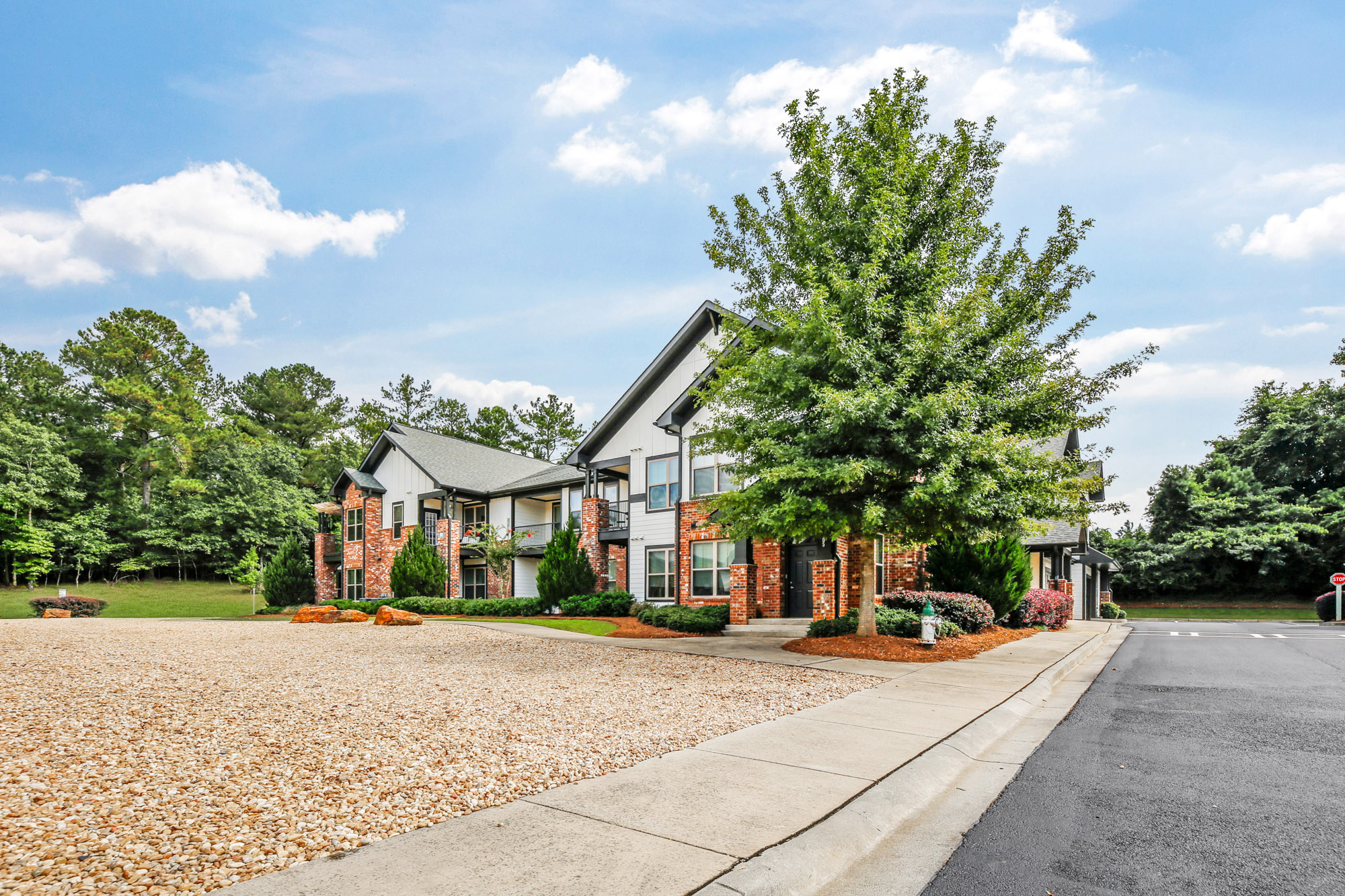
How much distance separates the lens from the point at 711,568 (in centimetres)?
2181

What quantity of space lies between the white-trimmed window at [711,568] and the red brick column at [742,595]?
6.07ft

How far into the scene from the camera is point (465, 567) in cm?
3231

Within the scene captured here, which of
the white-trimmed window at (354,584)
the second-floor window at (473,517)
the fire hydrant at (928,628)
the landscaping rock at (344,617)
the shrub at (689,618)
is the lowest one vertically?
the white-trimmed window at (354,584)

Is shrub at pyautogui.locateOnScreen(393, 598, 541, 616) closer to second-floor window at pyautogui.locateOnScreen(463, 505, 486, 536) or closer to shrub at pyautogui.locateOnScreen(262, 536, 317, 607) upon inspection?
second-floor window at pyautogui.locateOnScreen(463, 505, 486, 536)

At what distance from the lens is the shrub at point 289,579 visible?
32375 mm

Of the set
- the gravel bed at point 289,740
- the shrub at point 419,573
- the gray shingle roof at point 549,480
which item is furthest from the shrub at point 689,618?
the shrub at point 419,573

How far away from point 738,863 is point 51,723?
21.2 feet

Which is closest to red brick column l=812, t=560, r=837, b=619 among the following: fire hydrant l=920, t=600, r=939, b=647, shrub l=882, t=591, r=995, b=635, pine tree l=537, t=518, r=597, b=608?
shrub l=882, t=591, r=995, b=635

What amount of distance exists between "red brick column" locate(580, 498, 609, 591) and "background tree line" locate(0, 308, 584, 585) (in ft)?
87.1

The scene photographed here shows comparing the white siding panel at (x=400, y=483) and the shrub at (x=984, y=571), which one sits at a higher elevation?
the white siding panel at (x=400, y=483)

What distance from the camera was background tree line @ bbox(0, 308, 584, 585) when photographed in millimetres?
39844

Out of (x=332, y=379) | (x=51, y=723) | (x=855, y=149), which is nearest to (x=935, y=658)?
(x=855, y=149)

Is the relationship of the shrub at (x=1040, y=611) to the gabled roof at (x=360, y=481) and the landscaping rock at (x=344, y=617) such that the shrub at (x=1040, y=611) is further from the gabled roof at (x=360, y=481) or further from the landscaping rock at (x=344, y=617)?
the gabled roof at (x=360, y=481)

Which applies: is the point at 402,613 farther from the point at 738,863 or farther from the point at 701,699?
the point at 738,863
